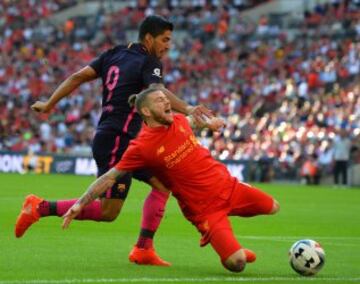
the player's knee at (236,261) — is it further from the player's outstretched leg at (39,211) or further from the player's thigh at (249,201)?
the player's outstretched leg at (39,211)

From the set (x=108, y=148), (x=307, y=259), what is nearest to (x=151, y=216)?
(x=108, y=148)

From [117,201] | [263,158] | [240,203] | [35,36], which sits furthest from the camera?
[35,36]

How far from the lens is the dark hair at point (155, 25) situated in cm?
1133

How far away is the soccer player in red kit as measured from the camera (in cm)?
1012

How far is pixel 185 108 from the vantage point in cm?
1088

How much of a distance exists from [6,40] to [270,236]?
3686 cm

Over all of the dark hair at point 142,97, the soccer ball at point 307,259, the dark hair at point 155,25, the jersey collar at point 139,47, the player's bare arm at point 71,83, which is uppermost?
the dark hair at point 155,25

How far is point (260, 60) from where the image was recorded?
139 feet

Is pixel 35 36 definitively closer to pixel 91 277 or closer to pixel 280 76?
pixel 280 76

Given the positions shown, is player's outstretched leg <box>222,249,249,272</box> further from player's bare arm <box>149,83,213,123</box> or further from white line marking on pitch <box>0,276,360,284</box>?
player's bare arm <box>149,83,213,123</box>

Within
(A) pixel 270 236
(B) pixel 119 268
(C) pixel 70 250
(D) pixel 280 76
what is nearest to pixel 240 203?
(B) pixel 119 268

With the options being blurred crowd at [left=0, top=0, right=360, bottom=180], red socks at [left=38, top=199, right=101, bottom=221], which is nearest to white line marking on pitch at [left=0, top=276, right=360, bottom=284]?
red socks at [left=38, top=199, right=101, bottom=221]

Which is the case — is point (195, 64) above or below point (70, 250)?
below

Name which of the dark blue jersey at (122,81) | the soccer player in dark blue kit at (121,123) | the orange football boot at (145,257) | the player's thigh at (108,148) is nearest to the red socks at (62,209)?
the soccer player in dark blue kit at (121,123)
